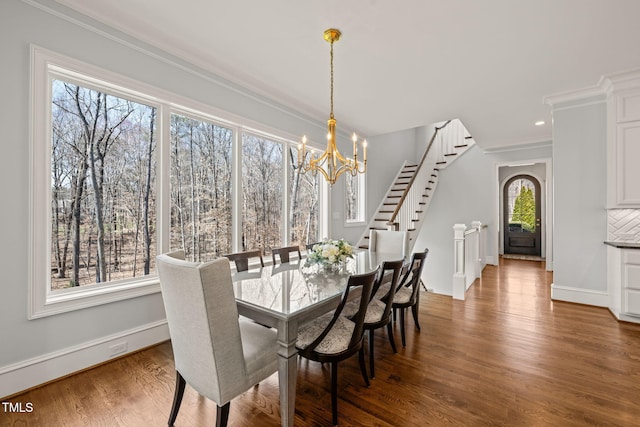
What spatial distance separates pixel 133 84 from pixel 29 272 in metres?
1.71

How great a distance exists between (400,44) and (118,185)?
9.53ft

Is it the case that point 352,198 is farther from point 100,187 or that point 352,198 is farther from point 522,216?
point 522,216

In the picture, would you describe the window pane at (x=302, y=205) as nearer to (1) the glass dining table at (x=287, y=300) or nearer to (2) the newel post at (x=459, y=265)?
(1) the glass dining table at (x=287, y=300)

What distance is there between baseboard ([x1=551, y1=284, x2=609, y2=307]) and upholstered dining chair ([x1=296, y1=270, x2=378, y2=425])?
3617 mm

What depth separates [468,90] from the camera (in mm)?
3570

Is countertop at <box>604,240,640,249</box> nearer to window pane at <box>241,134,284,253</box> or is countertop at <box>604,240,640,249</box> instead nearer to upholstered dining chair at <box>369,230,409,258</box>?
upholstered dining chair at <box>369,230,409,258</box>

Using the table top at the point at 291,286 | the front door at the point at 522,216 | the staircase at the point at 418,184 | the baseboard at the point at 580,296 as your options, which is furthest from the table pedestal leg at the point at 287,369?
the front door at the point at 522,216

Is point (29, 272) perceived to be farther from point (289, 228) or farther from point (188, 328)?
point (289, 228)

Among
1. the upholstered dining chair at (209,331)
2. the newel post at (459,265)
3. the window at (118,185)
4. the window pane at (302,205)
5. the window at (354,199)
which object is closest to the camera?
the upholstered dining chair at (209,331)

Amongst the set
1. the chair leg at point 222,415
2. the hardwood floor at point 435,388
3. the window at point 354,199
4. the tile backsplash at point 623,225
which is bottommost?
the hardwood floor at point 435,388

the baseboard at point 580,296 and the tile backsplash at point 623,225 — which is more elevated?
the tile backsplash at point 623,225

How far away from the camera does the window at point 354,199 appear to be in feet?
17.9

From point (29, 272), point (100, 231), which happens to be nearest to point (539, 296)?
point (100, 231)

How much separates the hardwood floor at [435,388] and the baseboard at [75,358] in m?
0.07
